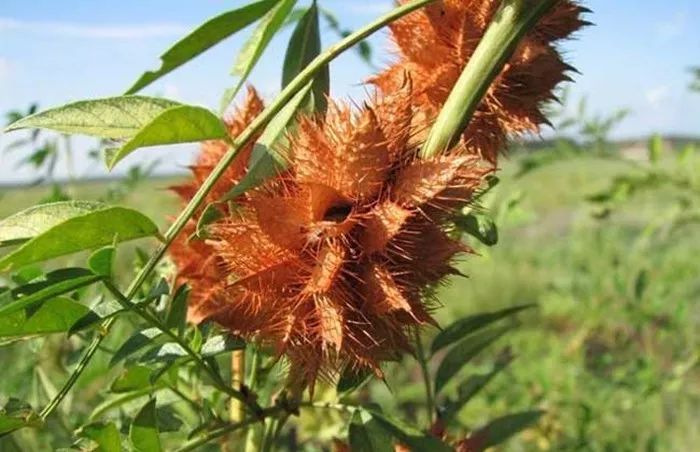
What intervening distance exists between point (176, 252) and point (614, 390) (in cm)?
268

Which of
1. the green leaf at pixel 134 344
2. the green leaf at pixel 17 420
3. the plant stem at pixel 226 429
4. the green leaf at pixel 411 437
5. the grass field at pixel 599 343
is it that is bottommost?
the grass field at pixel 599 343

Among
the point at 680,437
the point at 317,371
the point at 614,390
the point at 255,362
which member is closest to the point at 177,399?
the point at 255,362

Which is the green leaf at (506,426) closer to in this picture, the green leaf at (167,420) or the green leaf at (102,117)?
the green leaf at (167,420)

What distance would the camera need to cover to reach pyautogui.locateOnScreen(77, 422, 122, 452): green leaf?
2.77 ft

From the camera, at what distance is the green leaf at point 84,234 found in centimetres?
72

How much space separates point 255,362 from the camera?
→ 104 centimetres

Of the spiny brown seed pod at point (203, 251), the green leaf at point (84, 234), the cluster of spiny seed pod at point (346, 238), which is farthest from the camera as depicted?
the spiny brown seed pod at point (203, 251)

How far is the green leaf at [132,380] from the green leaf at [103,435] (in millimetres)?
74

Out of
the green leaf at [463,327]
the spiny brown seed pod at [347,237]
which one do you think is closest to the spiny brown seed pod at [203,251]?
the spiny brown seed pod at [347,237]

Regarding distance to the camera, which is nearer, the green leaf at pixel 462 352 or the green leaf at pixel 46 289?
the green leaf at pixel 46 289

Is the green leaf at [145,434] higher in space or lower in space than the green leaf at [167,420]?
higher

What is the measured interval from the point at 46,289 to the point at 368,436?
37 centimetres

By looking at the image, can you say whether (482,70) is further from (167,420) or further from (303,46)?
(167,420)

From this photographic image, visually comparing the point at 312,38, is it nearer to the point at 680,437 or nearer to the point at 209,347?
the point at 209,347
